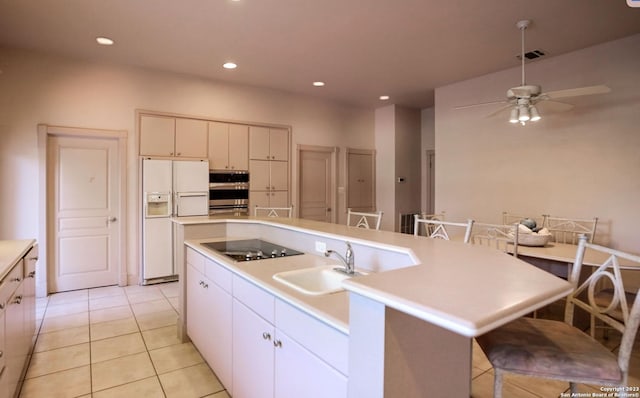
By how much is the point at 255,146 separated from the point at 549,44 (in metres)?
4.09

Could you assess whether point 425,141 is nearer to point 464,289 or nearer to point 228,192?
point 228,192

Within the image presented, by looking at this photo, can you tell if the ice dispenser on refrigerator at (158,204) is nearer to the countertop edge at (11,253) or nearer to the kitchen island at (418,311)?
the countertop edge at (11,253)

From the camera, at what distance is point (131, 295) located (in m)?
4.18

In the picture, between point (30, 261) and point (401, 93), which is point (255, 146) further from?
point (30, 261)

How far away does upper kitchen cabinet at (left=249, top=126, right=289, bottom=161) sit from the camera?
5.52 meters

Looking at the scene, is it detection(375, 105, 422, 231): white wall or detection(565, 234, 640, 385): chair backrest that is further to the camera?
detection(375, 105, 422, 231): white wall

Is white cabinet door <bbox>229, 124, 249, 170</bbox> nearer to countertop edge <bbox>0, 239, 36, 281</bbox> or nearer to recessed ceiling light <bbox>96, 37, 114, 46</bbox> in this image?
recessed ceiling light <bbox>96, 37, 114, 46</bbox>

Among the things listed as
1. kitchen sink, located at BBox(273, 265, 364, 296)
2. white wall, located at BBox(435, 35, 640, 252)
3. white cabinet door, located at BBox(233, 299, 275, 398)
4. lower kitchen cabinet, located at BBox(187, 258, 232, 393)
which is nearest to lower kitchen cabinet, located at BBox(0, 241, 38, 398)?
lower kitchen cabinet, located at BBox(187, 258, 232, 393)

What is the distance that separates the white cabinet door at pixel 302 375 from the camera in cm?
120

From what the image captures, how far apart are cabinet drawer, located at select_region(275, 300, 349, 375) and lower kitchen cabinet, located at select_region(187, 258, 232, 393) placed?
0.68m

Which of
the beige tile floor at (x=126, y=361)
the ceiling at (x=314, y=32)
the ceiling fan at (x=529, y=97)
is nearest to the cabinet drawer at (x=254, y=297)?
the beige tile floor at (x=126, y=361)

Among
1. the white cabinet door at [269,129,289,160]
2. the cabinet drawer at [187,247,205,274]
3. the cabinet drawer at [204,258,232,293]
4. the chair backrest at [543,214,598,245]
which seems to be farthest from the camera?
the white cabinet door at [269,129,289,160]

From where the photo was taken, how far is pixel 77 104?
424cm

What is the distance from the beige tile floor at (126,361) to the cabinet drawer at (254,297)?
0.81m
